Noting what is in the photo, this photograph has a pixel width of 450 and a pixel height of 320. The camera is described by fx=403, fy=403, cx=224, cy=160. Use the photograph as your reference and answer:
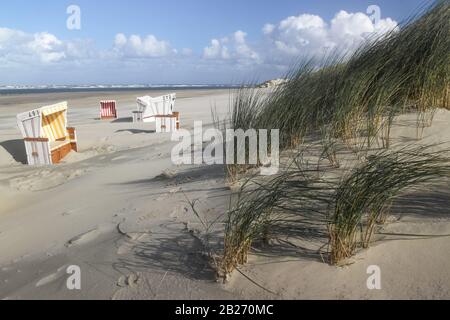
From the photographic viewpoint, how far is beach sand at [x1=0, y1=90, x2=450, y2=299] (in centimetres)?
230

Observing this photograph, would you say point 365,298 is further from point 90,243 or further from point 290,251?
point 90,243

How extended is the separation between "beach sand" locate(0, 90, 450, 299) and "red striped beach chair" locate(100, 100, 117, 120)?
38.5ft

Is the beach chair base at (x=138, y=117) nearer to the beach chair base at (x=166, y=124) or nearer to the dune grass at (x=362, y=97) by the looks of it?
the beach chair base at (x=166, y=124)

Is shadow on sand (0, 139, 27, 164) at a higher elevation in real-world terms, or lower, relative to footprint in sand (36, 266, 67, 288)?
lower

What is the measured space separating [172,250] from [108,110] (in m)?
15.1

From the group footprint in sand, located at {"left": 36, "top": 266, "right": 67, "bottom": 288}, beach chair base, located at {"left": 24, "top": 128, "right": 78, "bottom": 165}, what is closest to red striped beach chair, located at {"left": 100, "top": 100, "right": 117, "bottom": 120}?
beach chair base, located at {"left": 24, "top": 128, "right": 78, "bottom": 165}

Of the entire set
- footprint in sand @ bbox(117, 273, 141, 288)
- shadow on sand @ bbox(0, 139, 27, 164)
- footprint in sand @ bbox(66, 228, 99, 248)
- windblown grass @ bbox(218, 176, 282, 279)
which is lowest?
shadow on sand @ bbox(0, 139, 27, 164)

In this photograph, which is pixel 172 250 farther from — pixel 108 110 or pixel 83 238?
pixel 108 110

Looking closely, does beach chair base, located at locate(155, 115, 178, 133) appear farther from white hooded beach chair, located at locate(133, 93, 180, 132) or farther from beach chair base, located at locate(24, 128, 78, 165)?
beach chair base, located at locate(24, 128, 78, 165)

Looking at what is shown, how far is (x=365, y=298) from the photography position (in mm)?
2158

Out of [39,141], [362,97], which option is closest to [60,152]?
[39,141]

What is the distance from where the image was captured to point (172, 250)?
9.50ft

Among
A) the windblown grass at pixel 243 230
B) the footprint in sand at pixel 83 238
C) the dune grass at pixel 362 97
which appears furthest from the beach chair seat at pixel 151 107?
the windblown grass at pixel 243 230
